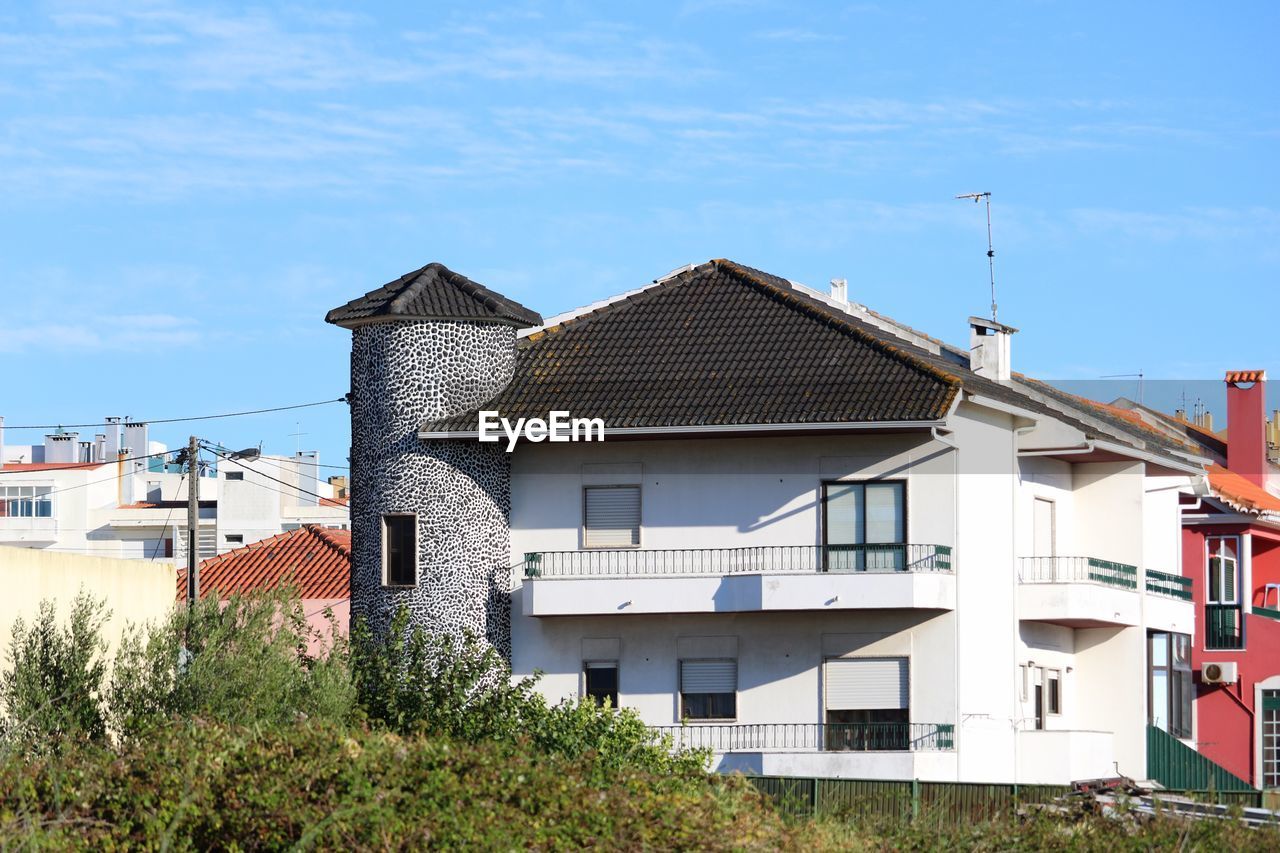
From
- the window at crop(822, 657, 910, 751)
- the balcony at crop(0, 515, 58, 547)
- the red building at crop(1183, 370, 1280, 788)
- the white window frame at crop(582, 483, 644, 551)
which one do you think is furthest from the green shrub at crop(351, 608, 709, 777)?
the balcony at crop(0, 515, 58, 547)

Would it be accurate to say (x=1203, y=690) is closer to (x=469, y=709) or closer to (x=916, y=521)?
(x=916, y=521)

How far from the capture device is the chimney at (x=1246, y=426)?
5044 centimetres

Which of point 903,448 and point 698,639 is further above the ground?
point 903,448

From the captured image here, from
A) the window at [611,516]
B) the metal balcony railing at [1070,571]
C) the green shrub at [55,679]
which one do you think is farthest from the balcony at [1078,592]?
the green shrub at [55,679]

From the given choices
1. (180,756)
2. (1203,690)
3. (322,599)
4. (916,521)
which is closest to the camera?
(180,756)

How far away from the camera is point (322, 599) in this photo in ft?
170

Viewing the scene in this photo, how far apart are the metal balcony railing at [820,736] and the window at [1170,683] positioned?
854cm

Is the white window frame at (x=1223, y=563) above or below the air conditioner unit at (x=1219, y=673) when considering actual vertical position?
above

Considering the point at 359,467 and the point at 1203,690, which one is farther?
the point at 1203,690

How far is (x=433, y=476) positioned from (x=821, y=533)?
678 centimetres

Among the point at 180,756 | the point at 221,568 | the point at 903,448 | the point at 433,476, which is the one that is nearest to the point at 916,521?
the point at 903,448

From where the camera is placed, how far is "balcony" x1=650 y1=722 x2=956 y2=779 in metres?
34.3

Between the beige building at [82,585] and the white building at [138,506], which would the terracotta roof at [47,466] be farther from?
the beige building at [82,585]

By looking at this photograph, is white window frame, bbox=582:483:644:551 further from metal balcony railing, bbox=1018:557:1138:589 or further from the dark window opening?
metal balcony railing, bbox=1018:557:1138:589
